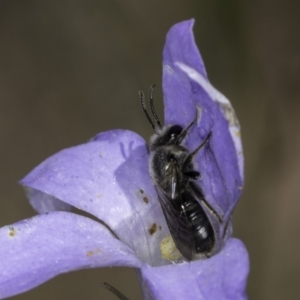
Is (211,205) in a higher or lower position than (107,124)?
higher

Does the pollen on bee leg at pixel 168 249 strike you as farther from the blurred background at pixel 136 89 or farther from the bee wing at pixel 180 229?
the blurred background at pixel 136 89

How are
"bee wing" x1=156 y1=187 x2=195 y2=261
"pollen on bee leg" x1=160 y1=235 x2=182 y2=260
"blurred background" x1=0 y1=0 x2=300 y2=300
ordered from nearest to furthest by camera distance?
"bee wing" x1=156 y1=187 x2=195 y2=261 → "pollen on bee leg" x1=160 y1=235 x2=182 y2=260 → "blurred background" x1=0 y1=0 x2=300 y2=300

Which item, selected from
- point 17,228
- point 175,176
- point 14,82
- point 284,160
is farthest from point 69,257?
point 14,82

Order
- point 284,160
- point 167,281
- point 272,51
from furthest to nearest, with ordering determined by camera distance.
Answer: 1. point 272,51
2. point 284,160
3. point 167,281

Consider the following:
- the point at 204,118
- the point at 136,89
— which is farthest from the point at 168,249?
the point at 136,89

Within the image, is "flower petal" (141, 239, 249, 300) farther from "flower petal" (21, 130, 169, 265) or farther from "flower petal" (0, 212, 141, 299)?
"flower petal" (21, 130, 169, 265)

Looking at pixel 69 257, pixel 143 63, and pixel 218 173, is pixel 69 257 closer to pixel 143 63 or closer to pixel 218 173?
pixel 218 173

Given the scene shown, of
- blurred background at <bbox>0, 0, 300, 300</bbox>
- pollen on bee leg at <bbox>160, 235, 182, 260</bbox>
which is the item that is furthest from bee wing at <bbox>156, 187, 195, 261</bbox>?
blurred background at <bbox>0, 0, 300, 300</bbox>

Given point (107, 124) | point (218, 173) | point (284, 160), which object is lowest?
point (284, 160)
